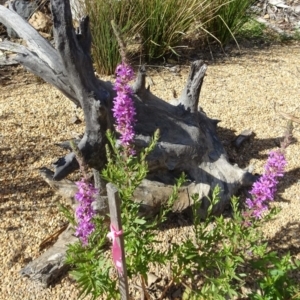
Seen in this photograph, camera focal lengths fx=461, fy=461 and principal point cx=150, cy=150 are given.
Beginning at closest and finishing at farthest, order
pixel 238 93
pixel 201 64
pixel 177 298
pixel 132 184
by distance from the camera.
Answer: pixel 132 184 < pixel 177 298 < pixel 201 64 < pixel 238 93

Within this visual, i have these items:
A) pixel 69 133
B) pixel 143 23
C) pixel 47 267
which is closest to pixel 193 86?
pixel 69 133

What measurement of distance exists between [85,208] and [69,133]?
1897 mm

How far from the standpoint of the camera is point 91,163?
2355mm

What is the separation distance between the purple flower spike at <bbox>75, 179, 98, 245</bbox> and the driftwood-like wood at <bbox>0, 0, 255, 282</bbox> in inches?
26.4

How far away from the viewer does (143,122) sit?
8.83 ft

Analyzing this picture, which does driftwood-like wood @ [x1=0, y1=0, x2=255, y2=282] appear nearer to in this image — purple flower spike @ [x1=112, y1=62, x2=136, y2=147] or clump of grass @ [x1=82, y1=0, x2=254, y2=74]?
purple flower spike @ [x1=112, y1=62, x2=136, y2=147]

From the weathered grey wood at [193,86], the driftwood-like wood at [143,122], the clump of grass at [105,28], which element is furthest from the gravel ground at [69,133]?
the weathered grey wood at [193,86]

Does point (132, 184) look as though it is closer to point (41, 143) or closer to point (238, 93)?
point (41, 143)

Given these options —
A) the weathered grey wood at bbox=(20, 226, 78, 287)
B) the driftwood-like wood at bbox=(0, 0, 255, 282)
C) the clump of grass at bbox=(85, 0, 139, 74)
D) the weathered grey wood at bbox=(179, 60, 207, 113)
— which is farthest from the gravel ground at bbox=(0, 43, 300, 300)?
the weathered grey wood at bbox=(179, 60, 207, 113)

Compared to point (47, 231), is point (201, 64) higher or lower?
higher

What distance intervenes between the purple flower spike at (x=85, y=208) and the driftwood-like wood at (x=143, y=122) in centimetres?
67

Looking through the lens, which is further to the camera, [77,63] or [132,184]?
[77,63]

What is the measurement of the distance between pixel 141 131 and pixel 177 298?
3.08 ft

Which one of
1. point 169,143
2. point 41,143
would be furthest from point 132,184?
point 41,143
